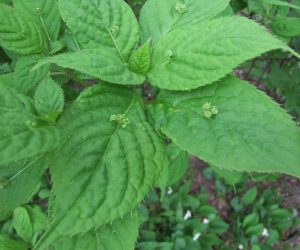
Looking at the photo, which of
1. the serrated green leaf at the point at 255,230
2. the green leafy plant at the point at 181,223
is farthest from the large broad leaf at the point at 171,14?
the serrated green leaf at the point at 255,230

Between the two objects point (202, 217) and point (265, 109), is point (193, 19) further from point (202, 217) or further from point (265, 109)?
point (202, 217)

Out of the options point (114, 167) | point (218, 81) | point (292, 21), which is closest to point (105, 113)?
point (114, 167)

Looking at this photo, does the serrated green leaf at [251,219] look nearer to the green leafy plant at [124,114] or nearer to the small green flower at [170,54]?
the green leafy plant at [124,114]

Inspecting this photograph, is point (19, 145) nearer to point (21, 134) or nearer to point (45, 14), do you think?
point (21, 134)

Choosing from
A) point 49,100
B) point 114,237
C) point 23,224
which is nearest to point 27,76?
point 49,100

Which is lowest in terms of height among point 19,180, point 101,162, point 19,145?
point 19,180
